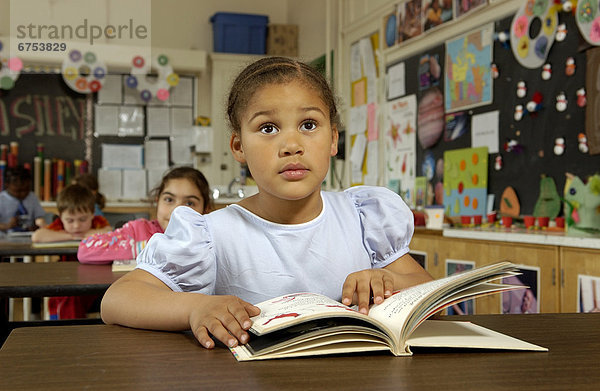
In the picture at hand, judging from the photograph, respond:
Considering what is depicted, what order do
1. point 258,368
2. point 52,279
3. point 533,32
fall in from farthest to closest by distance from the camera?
point 533,32 → point 52,279 → point 258,368

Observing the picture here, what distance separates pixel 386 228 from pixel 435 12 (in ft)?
9.31

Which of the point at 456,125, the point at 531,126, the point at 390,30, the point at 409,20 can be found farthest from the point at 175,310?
the point at 390,30

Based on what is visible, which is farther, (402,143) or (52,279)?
(402,143)

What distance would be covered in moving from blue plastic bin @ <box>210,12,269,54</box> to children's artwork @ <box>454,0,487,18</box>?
3379mm

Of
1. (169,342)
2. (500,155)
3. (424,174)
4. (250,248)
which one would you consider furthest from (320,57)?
(169,342)

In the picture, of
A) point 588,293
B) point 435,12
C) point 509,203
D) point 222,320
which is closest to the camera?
point 222,320

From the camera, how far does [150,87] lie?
253 inches

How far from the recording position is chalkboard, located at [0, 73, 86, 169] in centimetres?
616

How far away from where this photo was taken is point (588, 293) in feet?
6.66

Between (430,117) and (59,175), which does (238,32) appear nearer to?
(59,175)

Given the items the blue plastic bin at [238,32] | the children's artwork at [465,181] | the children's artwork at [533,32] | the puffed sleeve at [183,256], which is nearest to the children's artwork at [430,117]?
the children's artwork at [465,181]

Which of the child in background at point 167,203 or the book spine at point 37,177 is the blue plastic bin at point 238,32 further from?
the child in background at point 167,203

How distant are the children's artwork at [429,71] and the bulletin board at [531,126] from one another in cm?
6

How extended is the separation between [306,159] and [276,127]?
8cm
